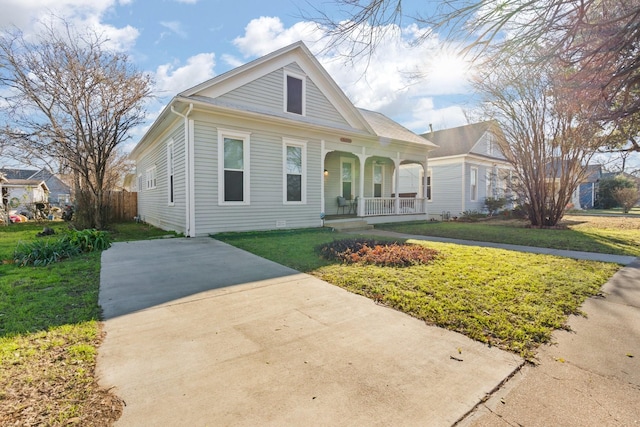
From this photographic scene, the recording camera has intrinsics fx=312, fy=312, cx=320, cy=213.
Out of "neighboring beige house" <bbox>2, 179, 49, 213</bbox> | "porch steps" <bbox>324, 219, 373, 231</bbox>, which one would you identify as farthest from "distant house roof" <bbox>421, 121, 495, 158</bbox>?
"neighboring beige house" <bbox>2, 179, 49, 213</bbox>

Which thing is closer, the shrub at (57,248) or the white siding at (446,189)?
the shrub at (57,248)

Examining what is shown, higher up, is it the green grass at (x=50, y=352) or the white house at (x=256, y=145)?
the white house at (x=256, y=145)

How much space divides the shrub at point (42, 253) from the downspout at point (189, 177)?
278 centimetres

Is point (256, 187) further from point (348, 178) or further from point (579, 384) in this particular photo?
point (579, 384)

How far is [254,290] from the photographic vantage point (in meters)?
4.25

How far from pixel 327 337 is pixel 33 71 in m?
14.9

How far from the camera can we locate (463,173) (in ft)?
57.2

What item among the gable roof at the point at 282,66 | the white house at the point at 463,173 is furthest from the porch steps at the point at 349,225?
the white house at the point at 463,173

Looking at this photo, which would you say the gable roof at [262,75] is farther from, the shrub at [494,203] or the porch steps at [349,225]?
the shrub at [494,203]

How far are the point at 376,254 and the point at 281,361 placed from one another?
12.7ft

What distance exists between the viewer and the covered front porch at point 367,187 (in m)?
13.3

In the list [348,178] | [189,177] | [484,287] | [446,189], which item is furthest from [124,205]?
[484,287]

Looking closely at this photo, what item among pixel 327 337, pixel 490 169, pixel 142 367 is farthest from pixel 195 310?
pixel 490 169

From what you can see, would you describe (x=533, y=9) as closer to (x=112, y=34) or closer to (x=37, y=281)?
(x=37, y=281)
